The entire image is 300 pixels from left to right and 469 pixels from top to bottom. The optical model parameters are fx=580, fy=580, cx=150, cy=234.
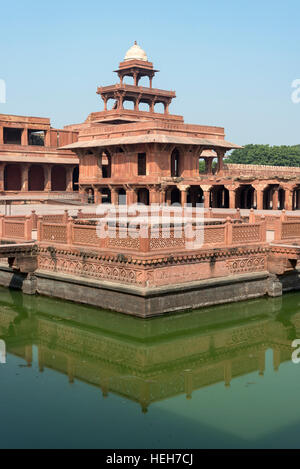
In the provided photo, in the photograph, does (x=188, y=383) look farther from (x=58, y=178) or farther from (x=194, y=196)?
(x=58, y=178)

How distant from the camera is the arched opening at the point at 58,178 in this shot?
46344 mm

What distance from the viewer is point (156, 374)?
11961 mm

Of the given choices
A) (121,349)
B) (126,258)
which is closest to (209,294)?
(126,258)

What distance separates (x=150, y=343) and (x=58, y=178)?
113 feet

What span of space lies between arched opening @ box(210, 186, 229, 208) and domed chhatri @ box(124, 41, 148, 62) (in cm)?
1799

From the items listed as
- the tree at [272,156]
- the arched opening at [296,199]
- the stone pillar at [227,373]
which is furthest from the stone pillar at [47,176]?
the tree at [272,156]

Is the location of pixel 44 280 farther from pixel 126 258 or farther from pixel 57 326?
pixel 126 258

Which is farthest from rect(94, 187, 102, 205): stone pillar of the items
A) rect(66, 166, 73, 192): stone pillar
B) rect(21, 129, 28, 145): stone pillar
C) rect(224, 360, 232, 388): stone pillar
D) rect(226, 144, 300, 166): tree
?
rect(226, 144, 300, 166): tree

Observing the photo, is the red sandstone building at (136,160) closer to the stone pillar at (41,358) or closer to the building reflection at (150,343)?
the building reflection at (150,343)

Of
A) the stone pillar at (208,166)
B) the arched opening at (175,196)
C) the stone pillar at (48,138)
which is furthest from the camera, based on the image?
the stone pillar at (48,138)

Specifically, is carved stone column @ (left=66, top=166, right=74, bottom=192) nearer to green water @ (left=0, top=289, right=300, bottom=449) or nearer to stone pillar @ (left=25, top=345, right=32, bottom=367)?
green water @ (left=0, top=289, right=300, bottom=449)

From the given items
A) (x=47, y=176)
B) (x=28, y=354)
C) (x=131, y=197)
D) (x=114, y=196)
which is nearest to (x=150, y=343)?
(x=28, y=354)

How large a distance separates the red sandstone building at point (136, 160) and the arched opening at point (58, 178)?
3.1 inches

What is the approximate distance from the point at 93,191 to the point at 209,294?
1049 inches
